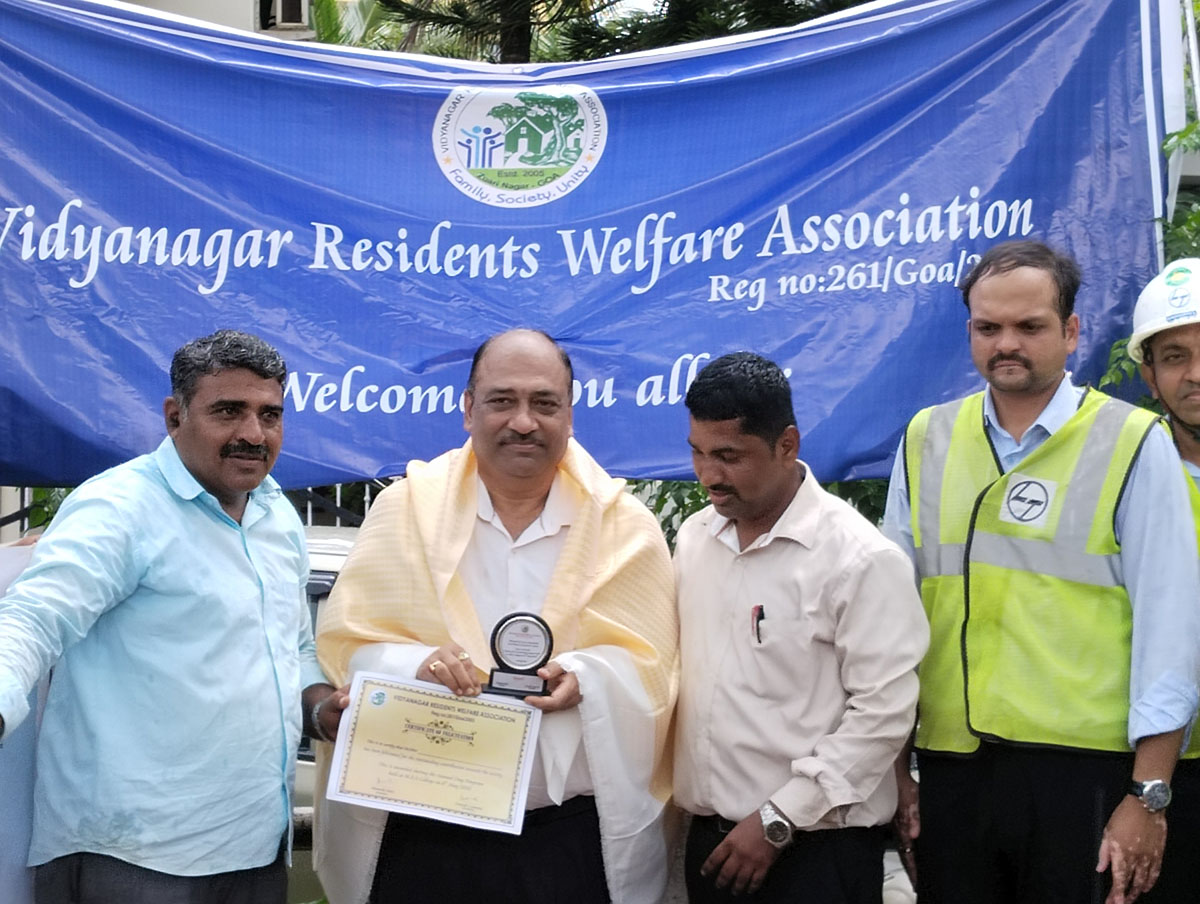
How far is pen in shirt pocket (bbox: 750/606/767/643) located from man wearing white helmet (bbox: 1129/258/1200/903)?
3.63ft

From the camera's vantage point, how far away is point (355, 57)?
180 inches

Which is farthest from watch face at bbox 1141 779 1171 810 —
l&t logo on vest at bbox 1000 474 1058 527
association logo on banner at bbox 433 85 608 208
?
association logo on banner at bbox 433 85 608 208

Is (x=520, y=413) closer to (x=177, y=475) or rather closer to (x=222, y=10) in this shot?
(x=177, y=475)

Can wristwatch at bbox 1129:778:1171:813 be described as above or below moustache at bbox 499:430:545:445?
below

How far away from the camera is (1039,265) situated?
3.35m

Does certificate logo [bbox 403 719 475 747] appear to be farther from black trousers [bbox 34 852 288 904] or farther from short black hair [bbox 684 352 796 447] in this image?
short black hair [bbox 684 352 796 447]

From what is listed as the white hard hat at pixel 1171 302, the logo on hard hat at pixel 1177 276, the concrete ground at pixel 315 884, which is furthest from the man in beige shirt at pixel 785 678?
the concrete ground at pixel 315 884

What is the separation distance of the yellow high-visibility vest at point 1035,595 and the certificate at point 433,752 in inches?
40.6

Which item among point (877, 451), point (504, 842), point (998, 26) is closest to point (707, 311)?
point (877, 451)

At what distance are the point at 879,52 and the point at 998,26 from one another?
387 mm

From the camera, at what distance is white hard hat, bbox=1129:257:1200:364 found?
350 centimetres

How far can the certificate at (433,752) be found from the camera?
10.0ft

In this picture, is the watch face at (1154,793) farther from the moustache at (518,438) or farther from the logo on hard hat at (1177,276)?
the moustache at (518,438)

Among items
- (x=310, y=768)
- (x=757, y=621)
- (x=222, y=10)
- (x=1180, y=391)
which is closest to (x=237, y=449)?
(x=757, y=621)
